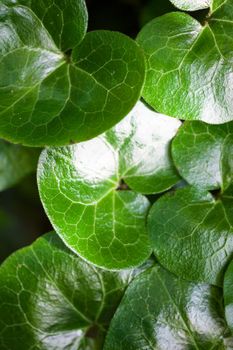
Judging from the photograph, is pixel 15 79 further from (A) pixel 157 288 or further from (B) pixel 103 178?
(A) pixel 157 288

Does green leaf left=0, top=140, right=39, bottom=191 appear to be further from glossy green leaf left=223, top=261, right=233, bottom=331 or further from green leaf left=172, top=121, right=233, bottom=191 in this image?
glossy green leaf left=223, top=261, right=233, bottom=331

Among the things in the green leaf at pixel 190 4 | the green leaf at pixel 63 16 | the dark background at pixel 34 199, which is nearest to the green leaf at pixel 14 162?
the dark background at pixel 34 199

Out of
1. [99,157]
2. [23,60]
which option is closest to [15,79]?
[23,60]

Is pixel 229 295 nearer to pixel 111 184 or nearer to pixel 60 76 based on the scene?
pixel 111 184

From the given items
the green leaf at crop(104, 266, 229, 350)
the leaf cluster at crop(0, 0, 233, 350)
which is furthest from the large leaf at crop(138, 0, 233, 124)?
the green leaf at crop(104, 266, 229, 350)

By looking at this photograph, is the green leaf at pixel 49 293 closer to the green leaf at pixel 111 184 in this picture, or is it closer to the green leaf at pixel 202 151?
the green leaf at pixel 111 184

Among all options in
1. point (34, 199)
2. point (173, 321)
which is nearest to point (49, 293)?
point (173, 321)

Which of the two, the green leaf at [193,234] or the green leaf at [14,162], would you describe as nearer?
the green leaf at [193,234]
